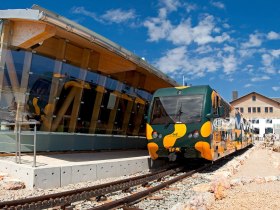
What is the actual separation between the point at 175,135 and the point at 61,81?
5.00 m

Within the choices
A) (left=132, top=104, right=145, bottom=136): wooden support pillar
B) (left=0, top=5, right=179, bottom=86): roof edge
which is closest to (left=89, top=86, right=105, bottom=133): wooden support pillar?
(left=0, top=5, right=179, bottom=86): roof edge

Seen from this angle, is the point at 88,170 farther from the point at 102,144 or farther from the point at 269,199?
the point at 102,144

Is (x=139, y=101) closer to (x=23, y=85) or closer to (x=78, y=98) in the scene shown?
(x=78, y=98)

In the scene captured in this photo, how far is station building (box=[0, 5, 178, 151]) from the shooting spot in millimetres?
11430

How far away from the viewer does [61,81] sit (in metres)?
13.6

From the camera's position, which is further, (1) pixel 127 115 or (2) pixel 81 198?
(1) pixel 127 115

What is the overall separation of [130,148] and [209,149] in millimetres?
8865

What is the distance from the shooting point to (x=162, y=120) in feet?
41.3

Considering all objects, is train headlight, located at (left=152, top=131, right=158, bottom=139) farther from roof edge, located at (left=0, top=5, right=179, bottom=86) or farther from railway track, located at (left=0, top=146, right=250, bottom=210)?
roof edge, located at (left=0, top=5, right=179, bottom=86)

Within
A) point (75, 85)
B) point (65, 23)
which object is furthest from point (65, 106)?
point (65, 23)

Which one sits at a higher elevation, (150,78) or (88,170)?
(150,78)

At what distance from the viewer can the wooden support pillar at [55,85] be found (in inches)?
520

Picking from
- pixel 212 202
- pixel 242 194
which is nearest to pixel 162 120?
pixel 242 194

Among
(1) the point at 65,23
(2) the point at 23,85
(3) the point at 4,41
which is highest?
(1) the point at 65,23
